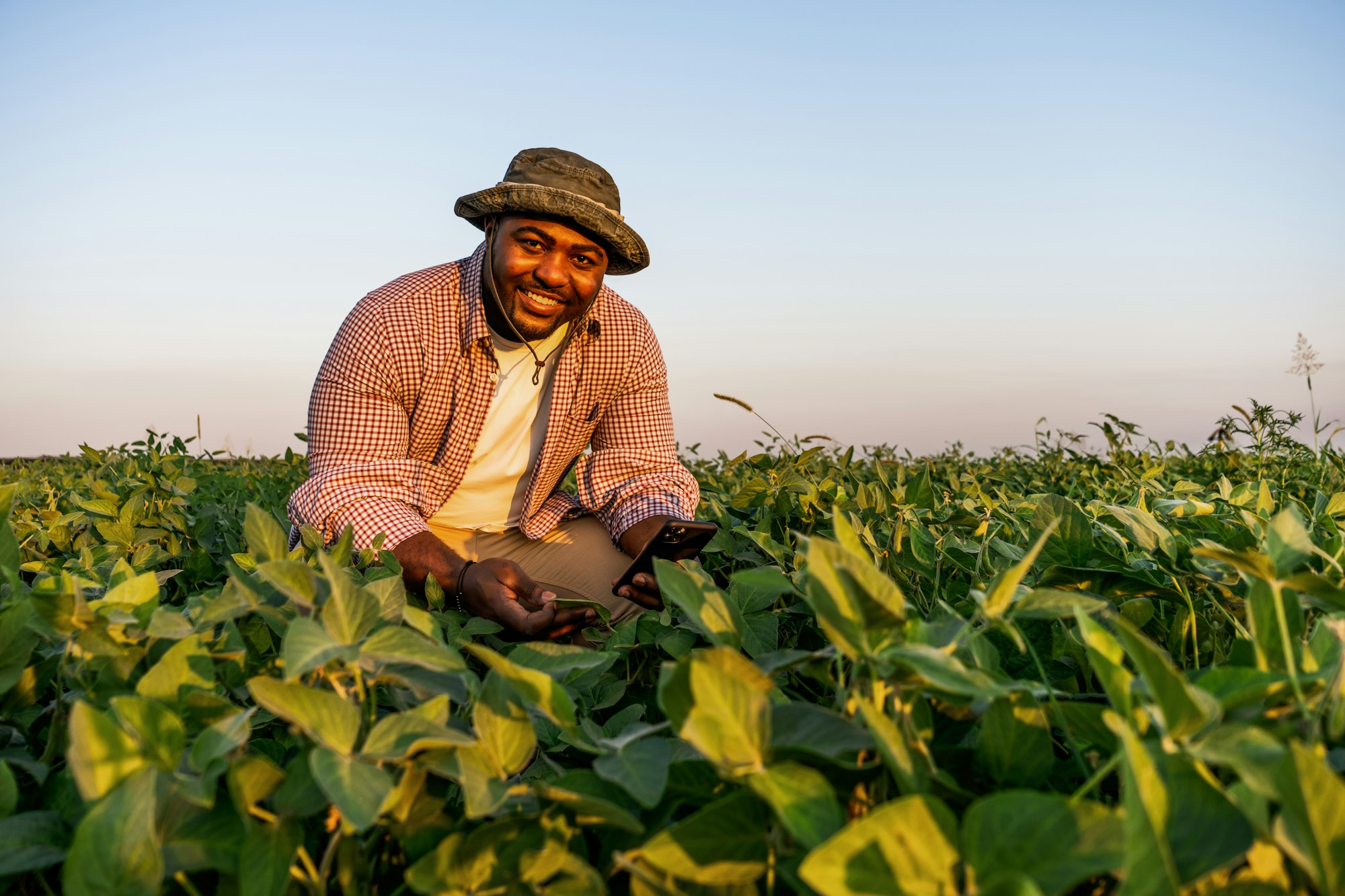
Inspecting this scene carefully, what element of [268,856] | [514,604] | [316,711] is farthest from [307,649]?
[514,604]

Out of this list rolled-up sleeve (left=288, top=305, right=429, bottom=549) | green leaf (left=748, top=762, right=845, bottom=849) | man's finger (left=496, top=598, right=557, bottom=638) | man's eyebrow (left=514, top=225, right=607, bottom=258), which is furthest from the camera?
man's eyebrow (left=514, top=225, right=607, bottom=258)

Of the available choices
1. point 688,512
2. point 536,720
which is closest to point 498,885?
point 536,720

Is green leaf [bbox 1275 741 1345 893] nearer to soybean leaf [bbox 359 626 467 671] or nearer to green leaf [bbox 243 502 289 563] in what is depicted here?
soybean leaf [bbox 359 626 467 671]

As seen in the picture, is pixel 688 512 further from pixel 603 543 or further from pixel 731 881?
pixel 731 881

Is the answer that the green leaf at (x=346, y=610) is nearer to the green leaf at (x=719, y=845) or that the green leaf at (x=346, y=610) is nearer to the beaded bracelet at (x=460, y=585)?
the green leaf at (x=719, y=845)

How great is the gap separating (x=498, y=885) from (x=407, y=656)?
194mm

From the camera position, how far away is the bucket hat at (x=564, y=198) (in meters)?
3.15

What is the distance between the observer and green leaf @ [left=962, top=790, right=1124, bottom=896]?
580 millimetres

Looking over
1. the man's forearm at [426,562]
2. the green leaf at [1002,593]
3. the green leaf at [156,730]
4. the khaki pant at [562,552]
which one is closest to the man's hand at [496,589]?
the man's forearm at [426,562]

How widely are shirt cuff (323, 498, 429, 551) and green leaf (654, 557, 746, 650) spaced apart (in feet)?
6.87

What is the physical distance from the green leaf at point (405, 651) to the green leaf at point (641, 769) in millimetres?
148

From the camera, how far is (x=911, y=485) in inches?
78.2

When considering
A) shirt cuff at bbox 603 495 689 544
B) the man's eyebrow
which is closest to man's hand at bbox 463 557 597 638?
shirt cuff at bbox 603 495 689 544

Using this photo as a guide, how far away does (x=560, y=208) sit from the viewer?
314cm
